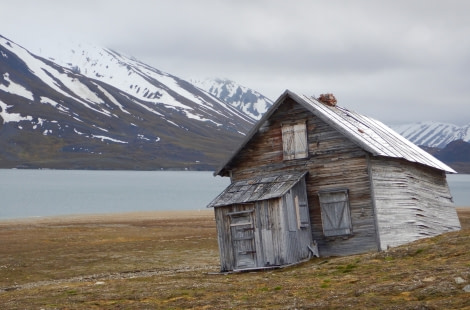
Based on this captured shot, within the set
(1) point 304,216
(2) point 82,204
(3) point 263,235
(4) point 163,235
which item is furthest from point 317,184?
(2) point 82,204

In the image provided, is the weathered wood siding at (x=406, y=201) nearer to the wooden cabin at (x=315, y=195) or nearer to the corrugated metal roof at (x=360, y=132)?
the wooden cabin at (x=315, y=195)

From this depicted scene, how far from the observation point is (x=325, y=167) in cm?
3344

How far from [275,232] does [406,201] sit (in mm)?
7221

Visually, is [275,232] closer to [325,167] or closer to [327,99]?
[325,167]

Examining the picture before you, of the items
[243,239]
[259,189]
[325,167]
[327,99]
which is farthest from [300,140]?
[243,239]

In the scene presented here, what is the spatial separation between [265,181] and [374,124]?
889 cm

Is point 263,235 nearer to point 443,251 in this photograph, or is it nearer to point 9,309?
point 443,251

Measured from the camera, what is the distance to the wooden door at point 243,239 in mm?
32344

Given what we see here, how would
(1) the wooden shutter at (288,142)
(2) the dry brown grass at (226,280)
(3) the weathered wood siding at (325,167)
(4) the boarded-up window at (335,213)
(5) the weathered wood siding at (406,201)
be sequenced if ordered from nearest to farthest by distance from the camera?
(2) the dry brown grass at (226,280) → (3) the weathered wood siding at (325,167) → (5) the weathered wood siding at (406,201) → (4) the boarded-up window at (335,213) → (1) the wooden shutter at (288,142)

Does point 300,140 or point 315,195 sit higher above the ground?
point 300,140

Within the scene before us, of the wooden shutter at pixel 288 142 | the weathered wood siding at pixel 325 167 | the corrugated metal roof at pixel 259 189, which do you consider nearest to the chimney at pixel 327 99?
the weathered wood siding at pixel 325 167

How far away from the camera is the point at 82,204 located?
12938 centimetres

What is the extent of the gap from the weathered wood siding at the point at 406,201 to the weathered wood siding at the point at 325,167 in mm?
617

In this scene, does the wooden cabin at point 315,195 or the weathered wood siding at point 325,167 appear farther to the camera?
the weathered wood siding at point 325,167
